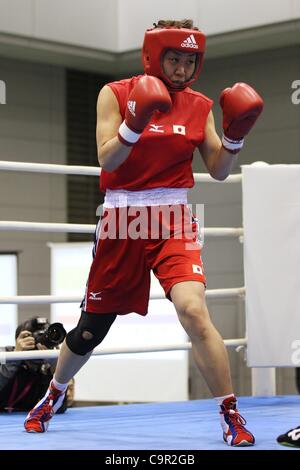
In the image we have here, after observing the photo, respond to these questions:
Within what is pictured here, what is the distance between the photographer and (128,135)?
2422mm

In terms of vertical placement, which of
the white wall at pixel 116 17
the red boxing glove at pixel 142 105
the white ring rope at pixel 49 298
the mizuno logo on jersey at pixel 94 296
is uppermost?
the white wall at pixel 116 17

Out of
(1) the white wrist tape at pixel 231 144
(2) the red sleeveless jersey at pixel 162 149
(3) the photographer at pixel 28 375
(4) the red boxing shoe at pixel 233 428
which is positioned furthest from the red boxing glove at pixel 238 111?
(3) the photographer at pixel 28 375

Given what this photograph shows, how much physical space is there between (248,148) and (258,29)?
3.53 ft

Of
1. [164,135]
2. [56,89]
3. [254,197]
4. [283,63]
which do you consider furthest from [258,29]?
[164,135]

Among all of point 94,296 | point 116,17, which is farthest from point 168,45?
point 116,17

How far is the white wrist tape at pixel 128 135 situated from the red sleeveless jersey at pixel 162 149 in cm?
15

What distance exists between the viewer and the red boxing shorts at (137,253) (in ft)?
8.36

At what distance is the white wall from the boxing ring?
139 inches

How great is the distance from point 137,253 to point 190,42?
623 millimetres

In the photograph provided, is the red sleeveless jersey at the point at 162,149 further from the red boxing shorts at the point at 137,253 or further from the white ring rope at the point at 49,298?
the white ring rope at the point at 49,298

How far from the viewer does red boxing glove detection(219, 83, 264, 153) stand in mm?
2494

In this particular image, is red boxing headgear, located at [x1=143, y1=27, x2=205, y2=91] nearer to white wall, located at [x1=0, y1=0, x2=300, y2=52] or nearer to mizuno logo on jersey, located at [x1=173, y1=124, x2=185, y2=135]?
mizuno logo on jersey, located at [x1=173, y1=124, x2=185, y2=135]

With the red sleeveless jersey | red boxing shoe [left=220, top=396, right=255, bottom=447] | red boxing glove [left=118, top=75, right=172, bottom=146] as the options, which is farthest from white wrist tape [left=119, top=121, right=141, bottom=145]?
red boxing shoe [left=220, top=396, right=255, bottom=447]
